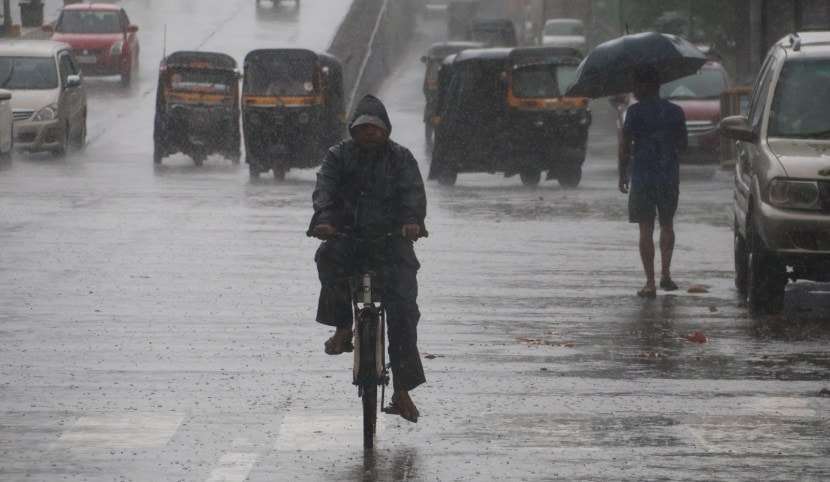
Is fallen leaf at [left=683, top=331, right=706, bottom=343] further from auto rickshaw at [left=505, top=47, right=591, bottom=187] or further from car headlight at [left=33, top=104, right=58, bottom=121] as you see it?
car headlight at [left=33, top=104, right=58, bottom=121]

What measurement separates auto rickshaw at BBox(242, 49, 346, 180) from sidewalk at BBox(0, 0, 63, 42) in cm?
1690

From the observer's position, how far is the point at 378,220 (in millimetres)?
9289

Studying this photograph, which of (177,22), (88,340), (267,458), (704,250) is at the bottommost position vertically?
(177,22)

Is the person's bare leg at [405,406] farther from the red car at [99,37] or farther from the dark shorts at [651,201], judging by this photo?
the red car at [99,37]

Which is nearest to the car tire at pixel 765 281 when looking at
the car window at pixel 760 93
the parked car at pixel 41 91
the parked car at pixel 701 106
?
the car window at pixel 760 93

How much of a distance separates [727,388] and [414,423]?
2.02 m

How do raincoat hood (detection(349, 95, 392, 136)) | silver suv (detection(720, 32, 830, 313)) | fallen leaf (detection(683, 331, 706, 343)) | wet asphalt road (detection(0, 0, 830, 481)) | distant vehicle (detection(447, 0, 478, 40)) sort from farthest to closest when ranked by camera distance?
distant vehicle (detection(447, 0, 478, 40)) < silver suv (detection(720, 32, 830, 313)) < fallen leaf (detection(683, 331, 706, 343)) < raincoat hood (detection(349, 95, 392, 136)) < wet asphalt road (detection(0, 0, 830, 481))

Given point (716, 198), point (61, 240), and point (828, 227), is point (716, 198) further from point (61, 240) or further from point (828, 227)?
point (828, 227)

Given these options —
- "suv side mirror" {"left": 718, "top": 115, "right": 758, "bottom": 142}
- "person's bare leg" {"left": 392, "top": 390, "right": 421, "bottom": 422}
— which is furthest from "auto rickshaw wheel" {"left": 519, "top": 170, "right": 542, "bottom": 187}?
"person's bare leg" {"left": 392, "top": 390, "right": 421, "bottom": 422}

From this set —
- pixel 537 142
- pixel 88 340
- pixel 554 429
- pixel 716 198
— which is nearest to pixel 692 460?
pixel 554 429

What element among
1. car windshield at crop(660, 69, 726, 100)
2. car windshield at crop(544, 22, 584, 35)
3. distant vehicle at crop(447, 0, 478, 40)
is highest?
car windshield at crop(660, 69, 726, 100)

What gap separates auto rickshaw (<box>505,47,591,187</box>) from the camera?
3069cm

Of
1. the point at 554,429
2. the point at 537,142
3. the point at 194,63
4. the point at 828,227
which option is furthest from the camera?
the point at 194,63

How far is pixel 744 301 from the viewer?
15.0 m
